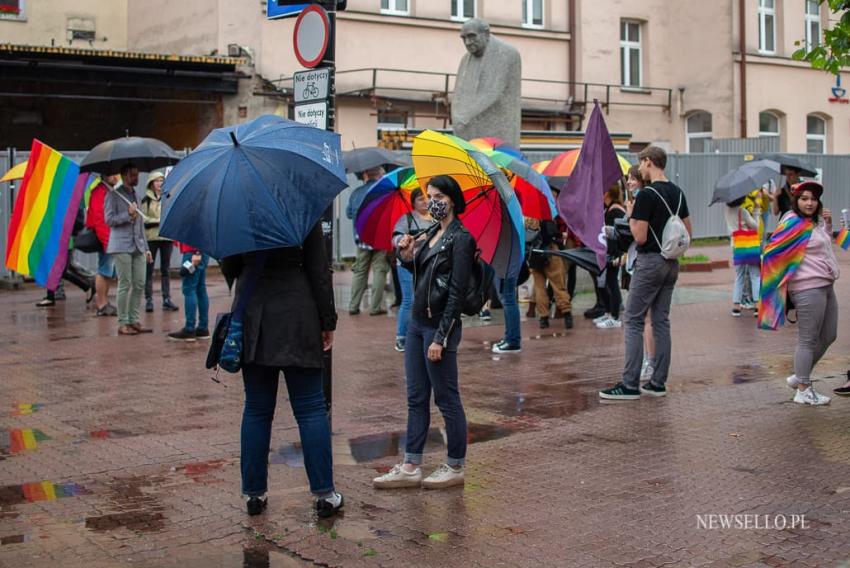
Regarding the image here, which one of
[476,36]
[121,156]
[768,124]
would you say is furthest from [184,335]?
[768,124]

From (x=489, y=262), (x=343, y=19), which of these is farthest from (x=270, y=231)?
(x=343, y=19)

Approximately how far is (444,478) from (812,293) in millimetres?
3650

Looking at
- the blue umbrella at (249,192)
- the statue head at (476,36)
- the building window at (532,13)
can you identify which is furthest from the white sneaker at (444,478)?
A: the building window at (532,13)

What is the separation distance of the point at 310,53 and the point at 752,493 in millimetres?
3982

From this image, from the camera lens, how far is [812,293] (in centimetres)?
876

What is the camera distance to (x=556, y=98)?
30.6 metres

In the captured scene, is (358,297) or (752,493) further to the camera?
(358,297)

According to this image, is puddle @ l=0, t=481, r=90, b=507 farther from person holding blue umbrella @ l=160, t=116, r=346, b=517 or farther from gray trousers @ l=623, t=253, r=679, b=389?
gray trousers @ l=623, t=253, r=679, b=389

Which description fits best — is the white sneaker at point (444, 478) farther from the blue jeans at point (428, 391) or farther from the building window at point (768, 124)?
the building window at point (768, 124)

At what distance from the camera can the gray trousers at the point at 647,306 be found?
29.4 feet

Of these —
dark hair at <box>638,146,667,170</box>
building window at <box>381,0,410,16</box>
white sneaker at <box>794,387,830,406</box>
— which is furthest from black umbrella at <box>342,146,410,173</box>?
building window at <box>381,0,410,16</box>

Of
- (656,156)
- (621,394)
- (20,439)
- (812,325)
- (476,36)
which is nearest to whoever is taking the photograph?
(20,439)

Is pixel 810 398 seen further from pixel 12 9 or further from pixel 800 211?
pixel 12 9

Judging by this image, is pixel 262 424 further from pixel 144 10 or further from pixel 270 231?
pixel 144 10
